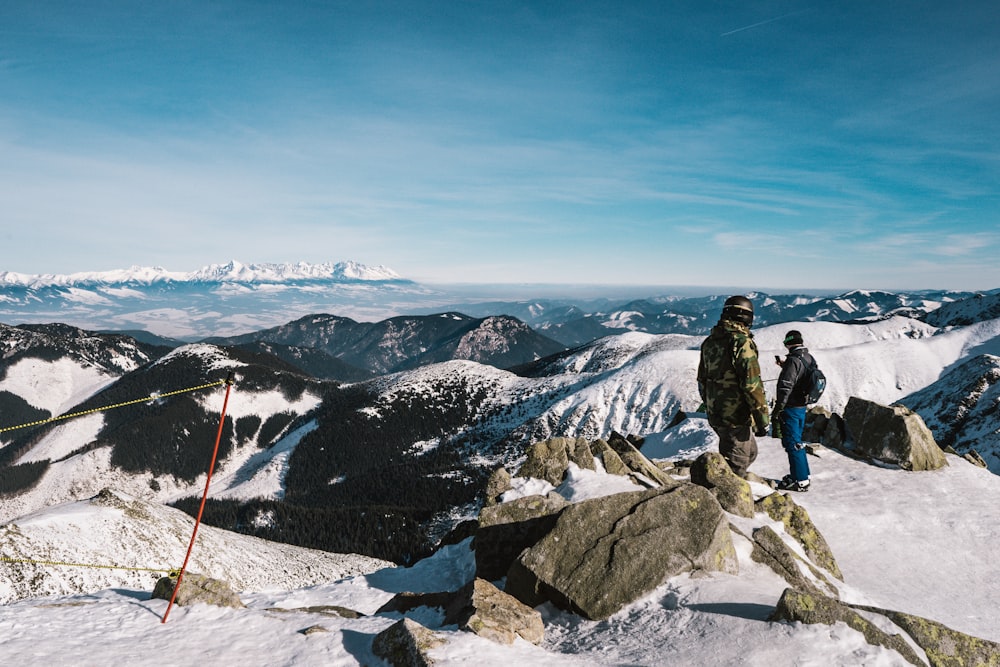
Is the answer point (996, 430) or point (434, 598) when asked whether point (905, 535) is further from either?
point (996, 430)

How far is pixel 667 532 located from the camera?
12.5m

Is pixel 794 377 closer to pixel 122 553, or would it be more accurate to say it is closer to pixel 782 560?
pixel 782 560

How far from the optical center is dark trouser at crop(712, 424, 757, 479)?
672 inches

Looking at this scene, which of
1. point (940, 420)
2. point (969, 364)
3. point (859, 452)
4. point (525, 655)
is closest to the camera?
point (525, 655)

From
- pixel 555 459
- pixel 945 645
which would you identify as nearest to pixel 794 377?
pixel 945 645

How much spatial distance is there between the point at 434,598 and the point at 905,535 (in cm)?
1869

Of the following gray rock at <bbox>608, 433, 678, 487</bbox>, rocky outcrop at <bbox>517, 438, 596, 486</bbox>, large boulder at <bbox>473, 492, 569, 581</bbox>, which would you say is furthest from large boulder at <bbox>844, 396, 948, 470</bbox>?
large boulder at <bbox>473, 492, 569, 581</bbox>

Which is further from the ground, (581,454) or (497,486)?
(581,454)

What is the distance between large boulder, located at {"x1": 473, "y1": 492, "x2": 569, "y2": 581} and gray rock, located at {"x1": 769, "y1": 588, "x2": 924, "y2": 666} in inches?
305

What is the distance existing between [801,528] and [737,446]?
341 cm

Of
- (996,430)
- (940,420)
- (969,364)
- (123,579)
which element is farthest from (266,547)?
(969,364)

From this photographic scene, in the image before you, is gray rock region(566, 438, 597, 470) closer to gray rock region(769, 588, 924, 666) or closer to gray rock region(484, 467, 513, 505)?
gray rock region(484, 467, 513, 505)

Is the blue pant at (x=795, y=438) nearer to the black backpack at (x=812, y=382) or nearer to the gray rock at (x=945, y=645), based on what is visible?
the black backpack at (x=812, y=382)

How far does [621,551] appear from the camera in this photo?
1236cm
